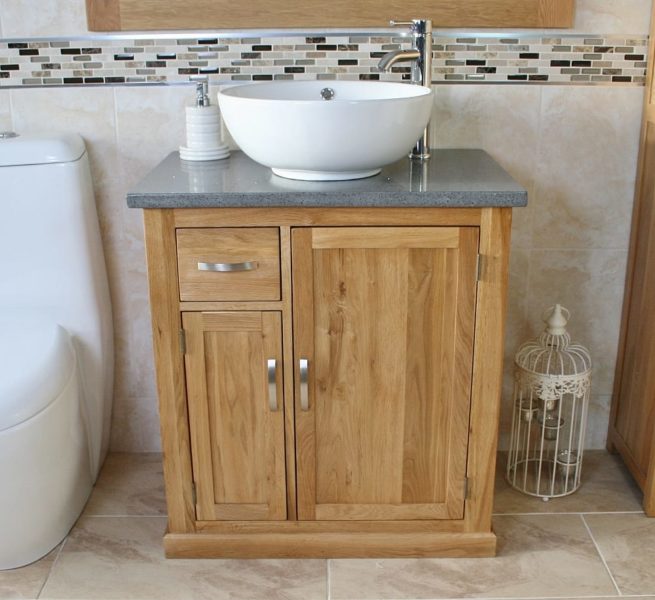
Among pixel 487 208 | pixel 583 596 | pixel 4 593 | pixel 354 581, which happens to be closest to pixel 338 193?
pixel 487 208

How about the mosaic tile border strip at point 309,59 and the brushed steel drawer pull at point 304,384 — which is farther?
the mosaic tile border strip at point 309,59

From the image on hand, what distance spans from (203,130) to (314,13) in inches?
14.5

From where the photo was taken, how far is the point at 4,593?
67.2 inches

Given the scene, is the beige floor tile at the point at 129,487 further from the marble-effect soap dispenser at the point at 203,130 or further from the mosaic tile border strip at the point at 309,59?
the mosaic tile border strip at the point at 309,59

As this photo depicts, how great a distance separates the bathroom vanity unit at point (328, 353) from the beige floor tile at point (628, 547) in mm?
260

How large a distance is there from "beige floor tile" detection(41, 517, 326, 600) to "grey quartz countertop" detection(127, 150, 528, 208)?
0.77m

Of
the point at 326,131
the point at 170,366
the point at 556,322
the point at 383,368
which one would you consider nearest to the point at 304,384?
the point at 383,368

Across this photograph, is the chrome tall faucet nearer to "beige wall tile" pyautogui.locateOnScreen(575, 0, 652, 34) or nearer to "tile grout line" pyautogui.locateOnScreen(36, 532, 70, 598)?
"beige wall tile" pyautogui.locateOnScreen(575, 0, 652, 34)

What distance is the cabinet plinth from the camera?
1579mm

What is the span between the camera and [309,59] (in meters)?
1.93

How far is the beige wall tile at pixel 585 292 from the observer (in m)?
2.09

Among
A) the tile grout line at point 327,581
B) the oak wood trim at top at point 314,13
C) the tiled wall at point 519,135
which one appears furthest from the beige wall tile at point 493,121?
the tile grout line at point 327,581

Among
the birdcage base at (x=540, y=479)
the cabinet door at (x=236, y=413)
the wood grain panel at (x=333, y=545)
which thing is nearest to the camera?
the cabinet door at (x=236, y=413)

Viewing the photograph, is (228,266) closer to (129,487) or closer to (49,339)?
(49,339)
